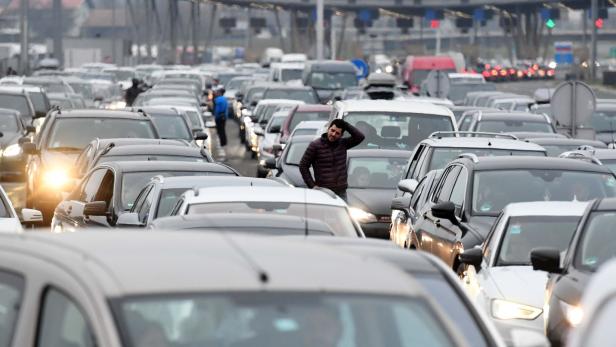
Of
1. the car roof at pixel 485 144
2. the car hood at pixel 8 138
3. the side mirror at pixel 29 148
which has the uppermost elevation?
the car roof at pixel 485 144

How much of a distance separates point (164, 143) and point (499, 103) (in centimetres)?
2308

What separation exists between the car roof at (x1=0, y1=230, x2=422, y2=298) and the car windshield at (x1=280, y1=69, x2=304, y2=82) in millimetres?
61367

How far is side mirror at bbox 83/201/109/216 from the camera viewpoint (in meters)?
14.9

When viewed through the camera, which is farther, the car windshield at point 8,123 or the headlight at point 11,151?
the car windshield at point 8,123

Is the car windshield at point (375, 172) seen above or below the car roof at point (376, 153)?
below

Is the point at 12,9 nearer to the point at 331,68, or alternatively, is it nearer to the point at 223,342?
the point at 331,68

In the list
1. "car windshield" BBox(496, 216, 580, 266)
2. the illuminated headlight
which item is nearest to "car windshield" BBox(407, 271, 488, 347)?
"car windshield" BBox(496, 216, 580, 266)

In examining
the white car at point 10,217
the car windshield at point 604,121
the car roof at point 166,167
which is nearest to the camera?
the white car at point 10,217

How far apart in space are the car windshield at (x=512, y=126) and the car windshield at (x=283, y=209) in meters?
17.6

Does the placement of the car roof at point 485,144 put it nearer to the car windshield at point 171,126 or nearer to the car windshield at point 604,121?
the car windshield at point 171,126

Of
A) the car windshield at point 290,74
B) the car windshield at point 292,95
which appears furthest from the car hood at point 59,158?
the car windshield at point 290,74

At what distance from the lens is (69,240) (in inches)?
226

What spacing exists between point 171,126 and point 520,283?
61.3 ft

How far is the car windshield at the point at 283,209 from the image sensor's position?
11820 mm
